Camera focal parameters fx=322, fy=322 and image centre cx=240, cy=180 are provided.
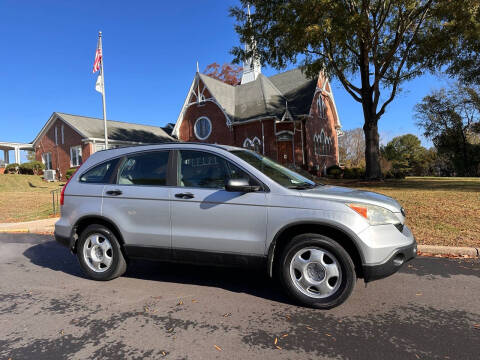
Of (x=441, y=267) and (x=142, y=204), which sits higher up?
(x=142, y=204)

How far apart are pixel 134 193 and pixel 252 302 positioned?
2.05 meters

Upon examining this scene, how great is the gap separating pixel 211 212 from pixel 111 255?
1.77 m

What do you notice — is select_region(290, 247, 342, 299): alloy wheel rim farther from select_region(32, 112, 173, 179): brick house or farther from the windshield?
select_region(32, 112, 173, 179): brick house

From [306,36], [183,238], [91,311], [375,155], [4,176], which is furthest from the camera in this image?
[4,176]

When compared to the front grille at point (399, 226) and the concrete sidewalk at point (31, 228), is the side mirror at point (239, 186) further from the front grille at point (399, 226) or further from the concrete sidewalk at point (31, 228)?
the concrete sidewalk at point (31, 228)

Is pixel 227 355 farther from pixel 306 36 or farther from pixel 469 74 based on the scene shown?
pixel 469 74

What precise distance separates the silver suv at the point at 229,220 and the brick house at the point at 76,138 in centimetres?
2548

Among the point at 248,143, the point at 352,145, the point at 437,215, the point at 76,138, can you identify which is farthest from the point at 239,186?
the point at 352,145

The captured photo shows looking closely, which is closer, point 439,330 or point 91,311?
point 439,330

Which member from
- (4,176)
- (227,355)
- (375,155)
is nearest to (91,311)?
(227,355)

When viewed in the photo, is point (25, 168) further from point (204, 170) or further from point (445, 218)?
Result: point (445, 218)

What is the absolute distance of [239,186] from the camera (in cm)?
356

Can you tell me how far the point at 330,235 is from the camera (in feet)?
11.9

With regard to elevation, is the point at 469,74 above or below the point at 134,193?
above
